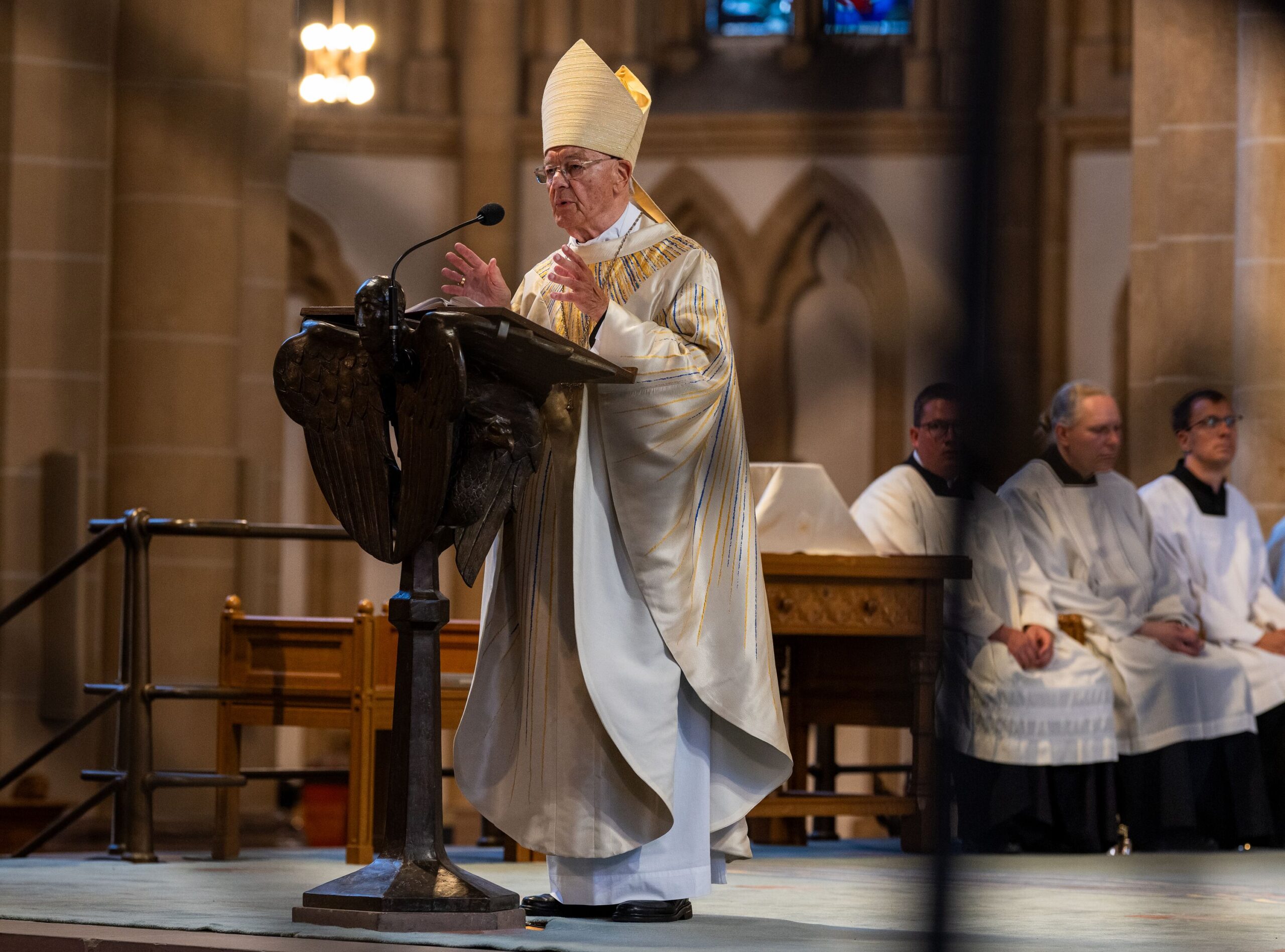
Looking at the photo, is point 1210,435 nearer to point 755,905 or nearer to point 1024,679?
point 1024,679

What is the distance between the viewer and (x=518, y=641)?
371 cm

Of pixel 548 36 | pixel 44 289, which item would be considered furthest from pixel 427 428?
pixel 548 36

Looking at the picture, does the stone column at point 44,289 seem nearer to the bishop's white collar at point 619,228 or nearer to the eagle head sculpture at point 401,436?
the bishop's white collar at point 619,228

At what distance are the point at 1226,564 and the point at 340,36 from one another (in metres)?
8.36

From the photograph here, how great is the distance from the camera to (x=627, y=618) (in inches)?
144

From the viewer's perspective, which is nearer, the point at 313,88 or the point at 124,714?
the point at 124,714

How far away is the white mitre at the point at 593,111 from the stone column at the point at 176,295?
4475 millimetres

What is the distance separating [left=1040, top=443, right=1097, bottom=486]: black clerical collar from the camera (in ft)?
20.9

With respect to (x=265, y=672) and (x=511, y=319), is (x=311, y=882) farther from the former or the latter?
(x=511, y=319)

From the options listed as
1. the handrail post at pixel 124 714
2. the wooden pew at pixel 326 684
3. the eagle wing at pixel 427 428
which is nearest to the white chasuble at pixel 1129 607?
the wooden pew at pixel 326 684

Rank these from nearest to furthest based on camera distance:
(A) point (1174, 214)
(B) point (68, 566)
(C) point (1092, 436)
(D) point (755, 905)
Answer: (D) point (755, 905) < (B) point (68, 566) < (C) point (1092, 436) < (A) point (1174, 214)

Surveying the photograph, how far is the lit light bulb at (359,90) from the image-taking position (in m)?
13.2

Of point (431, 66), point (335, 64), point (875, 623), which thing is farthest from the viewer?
point (431, 66)

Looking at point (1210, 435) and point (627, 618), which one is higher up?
point (1210, 435)
